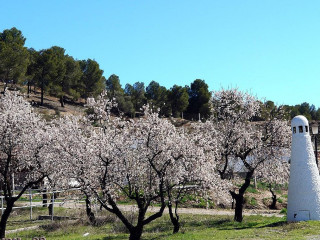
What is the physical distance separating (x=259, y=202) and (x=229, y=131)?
9.65 meters

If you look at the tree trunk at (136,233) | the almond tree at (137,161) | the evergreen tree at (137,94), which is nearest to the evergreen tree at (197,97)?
the evergreen tree at (137,94)

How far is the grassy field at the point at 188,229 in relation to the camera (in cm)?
1666

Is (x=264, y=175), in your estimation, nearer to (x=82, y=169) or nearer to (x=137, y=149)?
(x=137, y=149)

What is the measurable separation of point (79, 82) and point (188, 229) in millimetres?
57409

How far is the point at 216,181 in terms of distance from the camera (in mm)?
18688

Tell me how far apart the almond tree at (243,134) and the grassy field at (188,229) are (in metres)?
2.01

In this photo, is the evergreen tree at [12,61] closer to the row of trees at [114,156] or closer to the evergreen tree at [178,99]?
the evergreen tree at [178,99]

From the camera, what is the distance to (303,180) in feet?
63.3

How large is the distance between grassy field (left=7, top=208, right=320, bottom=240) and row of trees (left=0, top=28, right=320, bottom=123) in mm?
36373

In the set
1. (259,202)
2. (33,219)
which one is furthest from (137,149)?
(259,202)

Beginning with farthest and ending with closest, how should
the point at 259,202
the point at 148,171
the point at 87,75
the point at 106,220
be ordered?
the point at 87,75
the point at 259,202
the point at 106,220
the point at 148,171

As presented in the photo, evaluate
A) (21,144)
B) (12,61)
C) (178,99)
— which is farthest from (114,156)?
(178,99)

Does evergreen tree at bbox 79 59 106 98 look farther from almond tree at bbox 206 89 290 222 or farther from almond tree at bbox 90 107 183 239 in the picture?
almond tree at bbox 90 107 183 239

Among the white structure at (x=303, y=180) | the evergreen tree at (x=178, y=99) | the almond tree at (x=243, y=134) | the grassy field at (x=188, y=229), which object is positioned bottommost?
the grassy field at (x=188, y=229)
